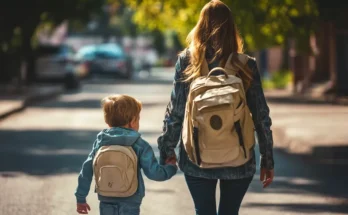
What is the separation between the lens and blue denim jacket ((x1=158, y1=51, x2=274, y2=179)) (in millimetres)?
6016

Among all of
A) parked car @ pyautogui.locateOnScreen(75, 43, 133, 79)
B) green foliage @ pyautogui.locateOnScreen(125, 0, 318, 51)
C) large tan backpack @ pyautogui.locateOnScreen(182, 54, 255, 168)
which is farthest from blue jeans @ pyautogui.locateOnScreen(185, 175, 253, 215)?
parked car @ pyautogui.locateOnScreen(75, 43, 133, 79)

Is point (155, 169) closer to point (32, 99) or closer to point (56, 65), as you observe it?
point (32, 99)

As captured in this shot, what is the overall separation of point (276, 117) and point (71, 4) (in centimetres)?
1631

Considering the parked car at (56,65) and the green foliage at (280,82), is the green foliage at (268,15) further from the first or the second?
the parked car at (56,65)

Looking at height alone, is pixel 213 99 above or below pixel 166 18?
above

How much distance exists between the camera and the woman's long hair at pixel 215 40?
19.7 ft

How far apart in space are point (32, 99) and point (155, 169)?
84.2 feet

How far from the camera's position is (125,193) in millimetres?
6258

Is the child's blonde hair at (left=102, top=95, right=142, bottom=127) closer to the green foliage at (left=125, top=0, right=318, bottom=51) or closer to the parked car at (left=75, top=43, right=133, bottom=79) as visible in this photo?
the green foliage at (left=125, top=0, right=318, bottom=51)

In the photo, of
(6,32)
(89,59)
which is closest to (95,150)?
(6,32)

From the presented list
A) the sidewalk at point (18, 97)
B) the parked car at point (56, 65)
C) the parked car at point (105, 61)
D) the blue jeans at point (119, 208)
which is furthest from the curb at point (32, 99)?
the blue jeans at point (119, 208)

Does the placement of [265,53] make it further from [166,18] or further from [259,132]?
[259,132]

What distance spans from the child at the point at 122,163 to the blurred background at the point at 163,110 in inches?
154

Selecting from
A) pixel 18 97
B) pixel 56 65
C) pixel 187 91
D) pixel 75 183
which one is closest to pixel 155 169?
pixel 187 91
